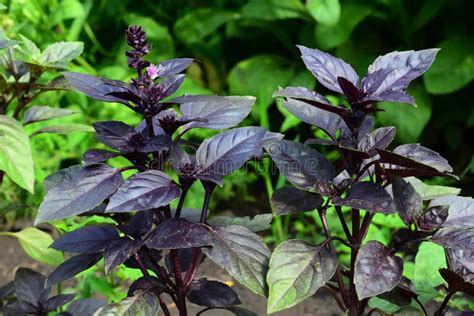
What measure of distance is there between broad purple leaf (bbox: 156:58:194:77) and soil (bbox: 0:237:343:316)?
1.36m

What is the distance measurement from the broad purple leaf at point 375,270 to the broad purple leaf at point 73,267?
1.71 ft

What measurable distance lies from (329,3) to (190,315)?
1.65 meters

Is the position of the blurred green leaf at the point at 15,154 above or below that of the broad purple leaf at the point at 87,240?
above

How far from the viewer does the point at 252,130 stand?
1322 mm

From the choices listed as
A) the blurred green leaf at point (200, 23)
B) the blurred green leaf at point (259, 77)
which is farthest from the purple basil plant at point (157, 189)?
the blurred green leaf at point (200, 23)

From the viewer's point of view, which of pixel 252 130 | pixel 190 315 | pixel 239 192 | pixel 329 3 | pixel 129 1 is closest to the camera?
pixel 252 130

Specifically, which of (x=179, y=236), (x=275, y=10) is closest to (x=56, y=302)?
(x=179, y=236)

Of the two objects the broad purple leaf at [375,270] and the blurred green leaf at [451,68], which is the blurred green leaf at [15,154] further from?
the blurred green leaf at [451,68]

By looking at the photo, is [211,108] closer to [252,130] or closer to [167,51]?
[252,130]

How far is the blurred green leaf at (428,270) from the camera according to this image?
1507mm

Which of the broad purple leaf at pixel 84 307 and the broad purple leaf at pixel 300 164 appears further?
the broad purple leaf at pixel 84 307

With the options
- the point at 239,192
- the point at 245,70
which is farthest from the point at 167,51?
the point at 239,192

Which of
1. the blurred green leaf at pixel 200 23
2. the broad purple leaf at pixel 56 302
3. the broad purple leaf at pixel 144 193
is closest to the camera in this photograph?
the broad purple leaf at pixel 144 193

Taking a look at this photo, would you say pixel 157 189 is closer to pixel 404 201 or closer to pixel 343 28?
pixel 404 201
